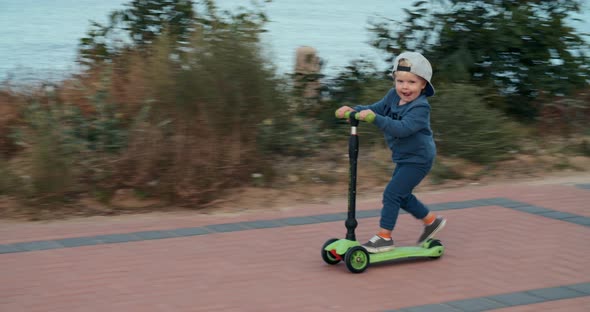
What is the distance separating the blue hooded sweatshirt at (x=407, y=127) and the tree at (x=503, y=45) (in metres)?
4.32

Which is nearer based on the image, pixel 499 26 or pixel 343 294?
pixel 343 294

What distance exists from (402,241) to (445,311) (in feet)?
5.51

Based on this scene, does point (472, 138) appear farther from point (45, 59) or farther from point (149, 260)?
point (45, 59)

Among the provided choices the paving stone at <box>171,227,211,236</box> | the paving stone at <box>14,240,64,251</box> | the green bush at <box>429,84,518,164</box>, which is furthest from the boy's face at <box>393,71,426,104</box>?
the green bush at <box>429,84,518,164</box>

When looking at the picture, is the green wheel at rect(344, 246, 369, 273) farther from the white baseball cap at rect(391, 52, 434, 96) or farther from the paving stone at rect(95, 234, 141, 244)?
the paving stone at rect(95, 234, 141, 244)

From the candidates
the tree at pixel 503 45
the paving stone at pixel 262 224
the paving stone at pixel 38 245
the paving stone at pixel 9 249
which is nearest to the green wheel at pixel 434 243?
the paving stone at pixel 262 224

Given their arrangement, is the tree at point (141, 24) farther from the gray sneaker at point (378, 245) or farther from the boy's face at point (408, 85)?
the gray sneaker at point (378, 245)

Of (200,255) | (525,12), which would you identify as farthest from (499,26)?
(200,255)

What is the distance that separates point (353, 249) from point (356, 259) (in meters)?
0.08

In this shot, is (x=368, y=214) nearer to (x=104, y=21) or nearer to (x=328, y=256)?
→ (x=328, y=256)

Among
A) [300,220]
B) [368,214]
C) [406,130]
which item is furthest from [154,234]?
[406,130]

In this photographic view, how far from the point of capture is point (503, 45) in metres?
10.1

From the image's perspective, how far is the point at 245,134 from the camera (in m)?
8.02

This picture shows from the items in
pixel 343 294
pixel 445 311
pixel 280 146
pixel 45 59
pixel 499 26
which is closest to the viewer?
pixel 445 311
